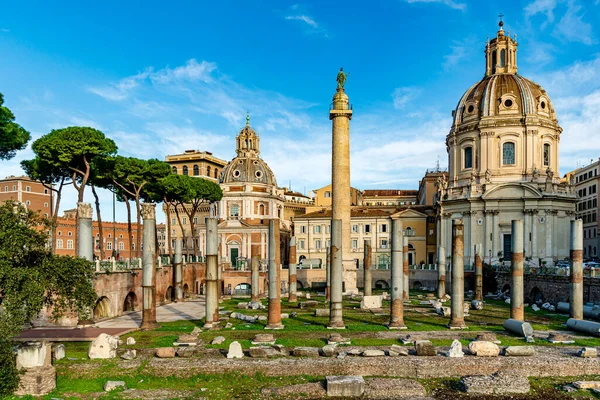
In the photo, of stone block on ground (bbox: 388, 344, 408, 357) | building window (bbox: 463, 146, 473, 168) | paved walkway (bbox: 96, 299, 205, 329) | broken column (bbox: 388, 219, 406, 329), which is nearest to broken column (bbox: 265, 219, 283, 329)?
broken column (bbox: 388, 219, 406, 329)

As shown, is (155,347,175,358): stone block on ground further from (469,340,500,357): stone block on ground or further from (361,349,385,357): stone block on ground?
(469,340,500,357): stone block on ground

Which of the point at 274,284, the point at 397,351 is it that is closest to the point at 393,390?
the point at 397,351

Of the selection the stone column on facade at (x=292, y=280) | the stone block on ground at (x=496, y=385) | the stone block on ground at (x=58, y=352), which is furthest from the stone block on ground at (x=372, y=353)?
the stone column on facade at (x=292, y=280)

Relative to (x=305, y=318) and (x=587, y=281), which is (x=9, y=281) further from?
(x=587, y=281)

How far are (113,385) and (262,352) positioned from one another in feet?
16.8

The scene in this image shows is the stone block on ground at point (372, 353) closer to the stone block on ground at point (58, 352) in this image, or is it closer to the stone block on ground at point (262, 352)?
the stone block on ground at point (262, 352)

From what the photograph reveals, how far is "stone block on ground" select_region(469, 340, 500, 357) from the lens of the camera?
60.3ft

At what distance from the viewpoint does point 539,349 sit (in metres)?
19.8

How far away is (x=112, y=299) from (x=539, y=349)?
2332 cm

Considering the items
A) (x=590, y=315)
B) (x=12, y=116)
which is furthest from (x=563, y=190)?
(x=12, y=116)

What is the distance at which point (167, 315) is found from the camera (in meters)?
33.1

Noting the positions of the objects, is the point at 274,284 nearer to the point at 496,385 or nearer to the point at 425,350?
the point at 425,350

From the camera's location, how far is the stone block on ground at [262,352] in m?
18.6

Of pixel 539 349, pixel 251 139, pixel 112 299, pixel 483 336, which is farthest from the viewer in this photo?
pixel 251 139
